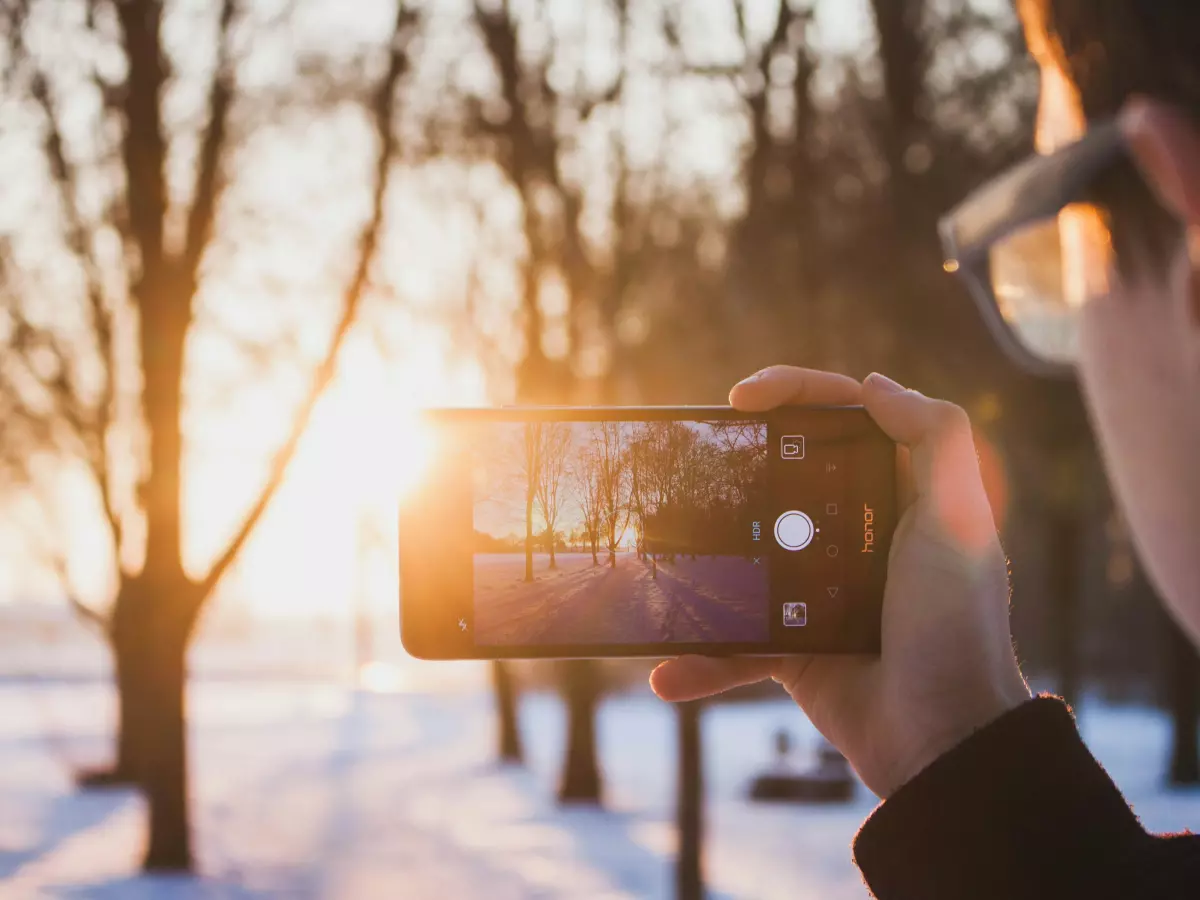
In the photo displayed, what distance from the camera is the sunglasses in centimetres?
97

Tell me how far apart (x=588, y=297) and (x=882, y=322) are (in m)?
3.59

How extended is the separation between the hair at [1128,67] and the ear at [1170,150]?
11mm

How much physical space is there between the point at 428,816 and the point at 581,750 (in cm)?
190

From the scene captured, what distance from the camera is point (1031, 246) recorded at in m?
1.49

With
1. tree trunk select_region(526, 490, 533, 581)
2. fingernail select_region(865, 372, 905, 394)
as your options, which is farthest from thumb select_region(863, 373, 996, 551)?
tree trunk select_region(526, 490, 533, 581)

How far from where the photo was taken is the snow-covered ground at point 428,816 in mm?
9078

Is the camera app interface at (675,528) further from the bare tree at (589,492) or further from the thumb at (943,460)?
the thumb at (943,460)

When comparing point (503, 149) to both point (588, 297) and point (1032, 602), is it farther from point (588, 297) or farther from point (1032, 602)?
point (1032, 602)

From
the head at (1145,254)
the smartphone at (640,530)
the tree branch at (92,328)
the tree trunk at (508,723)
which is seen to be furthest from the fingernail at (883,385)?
the tree trunk at (508,723)

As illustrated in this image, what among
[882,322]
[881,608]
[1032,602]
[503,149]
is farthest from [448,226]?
[1032,602]

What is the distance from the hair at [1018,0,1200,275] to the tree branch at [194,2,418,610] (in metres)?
8.05

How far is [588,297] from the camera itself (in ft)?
39.2

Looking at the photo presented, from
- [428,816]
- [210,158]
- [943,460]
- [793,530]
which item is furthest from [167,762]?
[943,460]

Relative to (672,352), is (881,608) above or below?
below
